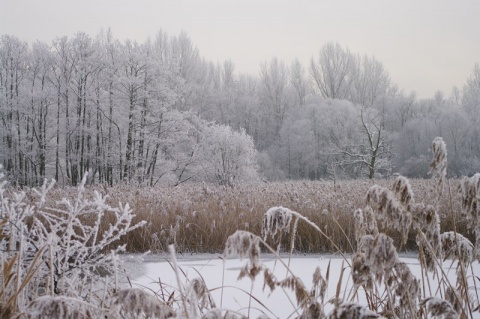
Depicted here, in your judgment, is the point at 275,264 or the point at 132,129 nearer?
the point at 275,264

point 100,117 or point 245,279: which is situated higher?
point 100,117

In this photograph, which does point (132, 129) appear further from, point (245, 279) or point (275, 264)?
point (275, 264)

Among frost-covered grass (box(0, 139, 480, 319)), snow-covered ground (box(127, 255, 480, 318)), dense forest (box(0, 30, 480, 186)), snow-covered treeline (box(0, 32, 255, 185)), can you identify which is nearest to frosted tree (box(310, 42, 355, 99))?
dense forest (box(0, 30, 480, 186))

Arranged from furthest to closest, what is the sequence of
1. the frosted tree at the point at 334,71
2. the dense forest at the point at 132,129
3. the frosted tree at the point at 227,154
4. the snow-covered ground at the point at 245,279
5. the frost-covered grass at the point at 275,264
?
the frosted tree at the point at 334,71, the dense forest at the point at 132,129, the frosted tree at the point at 227,154, the snow-covered ground at the point at 245,279, the frost-covered grass at the point at 275,264

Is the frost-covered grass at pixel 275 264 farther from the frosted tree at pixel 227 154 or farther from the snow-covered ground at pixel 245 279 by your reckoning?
the frosted tree at pixel 227 154

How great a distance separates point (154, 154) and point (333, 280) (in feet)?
69.7

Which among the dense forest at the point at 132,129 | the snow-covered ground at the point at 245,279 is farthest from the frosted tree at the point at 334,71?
the snow-covered ground at the point at 245,279

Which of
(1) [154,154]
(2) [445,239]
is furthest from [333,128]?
(2) [445,239]

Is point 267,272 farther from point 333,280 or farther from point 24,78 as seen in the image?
point 24,78

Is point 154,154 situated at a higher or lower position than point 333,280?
higher

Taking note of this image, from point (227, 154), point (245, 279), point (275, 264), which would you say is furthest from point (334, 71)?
point (275, 264)

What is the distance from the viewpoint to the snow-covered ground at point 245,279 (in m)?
2.71

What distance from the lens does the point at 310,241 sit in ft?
17.3

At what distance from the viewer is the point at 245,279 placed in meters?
3.50
